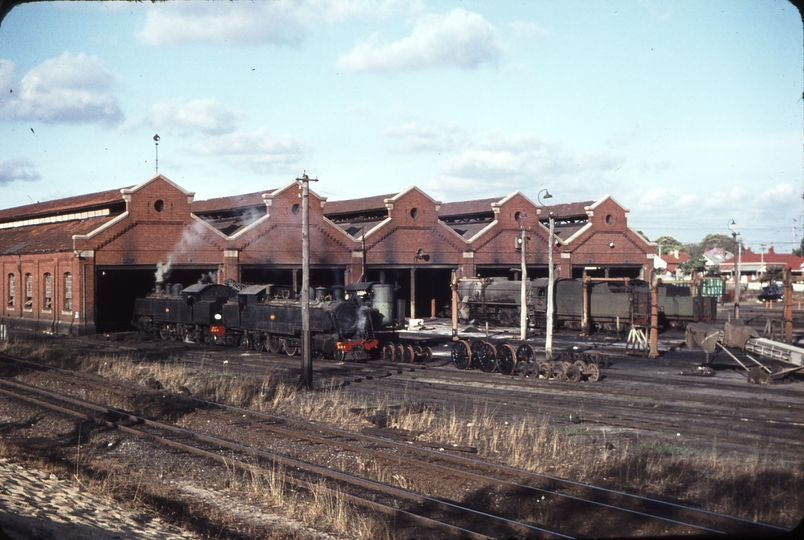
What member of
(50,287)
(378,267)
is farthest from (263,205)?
(50,287)

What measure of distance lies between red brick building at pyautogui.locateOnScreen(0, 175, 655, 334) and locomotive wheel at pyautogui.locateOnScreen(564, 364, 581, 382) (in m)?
25.2

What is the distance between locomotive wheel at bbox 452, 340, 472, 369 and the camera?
25.5 m

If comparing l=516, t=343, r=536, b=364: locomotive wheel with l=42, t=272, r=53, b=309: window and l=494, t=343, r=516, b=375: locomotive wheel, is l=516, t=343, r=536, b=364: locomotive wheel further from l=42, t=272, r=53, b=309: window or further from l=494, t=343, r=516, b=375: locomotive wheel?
l=42, t=272, r=53, b=309: window

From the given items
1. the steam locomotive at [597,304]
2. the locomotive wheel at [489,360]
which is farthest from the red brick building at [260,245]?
the locomotive wheel at [489,360]

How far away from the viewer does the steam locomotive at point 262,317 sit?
90.9 feet

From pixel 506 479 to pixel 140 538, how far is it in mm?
5751

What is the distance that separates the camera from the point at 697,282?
119ft

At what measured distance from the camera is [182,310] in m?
35.8

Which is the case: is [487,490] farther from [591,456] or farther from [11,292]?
[11,292]

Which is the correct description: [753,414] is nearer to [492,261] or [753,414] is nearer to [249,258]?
[249,258]

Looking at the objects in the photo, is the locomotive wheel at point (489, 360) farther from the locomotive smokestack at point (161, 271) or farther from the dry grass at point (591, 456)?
the locomotive smokestack at point (161, 271)

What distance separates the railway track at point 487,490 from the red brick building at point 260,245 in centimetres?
2664

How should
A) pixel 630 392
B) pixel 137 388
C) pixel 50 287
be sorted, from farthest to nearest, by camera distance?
pixel 50 287, pixel 137 388, pixel 630 392

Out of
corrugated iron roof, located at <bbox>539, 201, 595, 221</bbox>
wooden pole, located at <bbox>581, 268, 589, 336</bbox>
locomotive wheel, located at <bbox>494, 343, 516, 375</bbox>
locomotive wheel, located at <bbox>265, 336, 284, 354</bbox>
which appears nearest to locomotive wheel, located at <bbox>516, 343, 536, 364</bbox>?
locomotive wheel, located at <bbox>494, 343, 516, 375</bbox>
